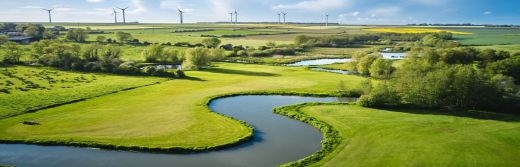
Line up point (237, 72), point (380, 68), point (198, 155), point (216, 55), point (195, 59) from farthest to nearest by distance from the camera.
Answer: point (216, 55)
point (195, 59)
point (237, 72)
point (380, 68)
point (198, 155)

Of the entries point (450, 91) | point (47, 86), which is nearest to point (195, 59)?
point (47, 86)


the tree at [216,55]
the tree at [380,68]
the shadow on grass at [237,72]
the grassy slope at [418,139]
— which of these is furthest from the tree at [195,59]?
the grassy slope at [418,139]

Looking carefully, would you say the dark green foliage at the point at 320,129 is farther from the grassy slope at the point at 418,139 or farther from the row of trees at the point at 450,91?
the row of trees at the point at 450,91

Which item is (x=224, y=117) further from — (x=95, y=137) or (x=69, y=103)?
(x=69, y=103)

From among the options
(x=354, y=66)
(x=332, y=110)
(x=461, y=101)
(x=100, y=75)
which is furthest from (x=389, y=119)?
(x=100, y=75)

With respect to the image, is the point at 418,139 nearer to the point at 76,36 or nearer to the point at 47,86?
the point at 47,86

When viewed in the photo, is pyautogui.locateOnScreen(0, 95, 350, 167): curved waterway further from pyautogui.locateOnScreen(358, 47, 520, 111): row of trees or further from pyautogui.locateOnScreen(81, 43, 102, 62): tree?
pyautogui.locateOnScreen(81, 43, 102, 62): tree

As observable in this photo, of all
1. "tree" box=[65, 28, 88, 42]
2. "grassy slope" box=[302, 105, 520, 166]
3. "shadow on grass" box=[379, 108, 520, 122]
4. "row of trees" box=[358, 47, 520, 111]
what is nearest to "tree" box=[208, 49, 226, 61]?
"row of trees" box=[358, 47, 520, 111]
